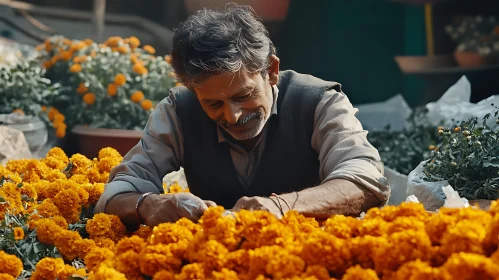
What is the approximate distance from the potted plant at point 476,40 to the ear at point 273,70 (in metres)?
3.98

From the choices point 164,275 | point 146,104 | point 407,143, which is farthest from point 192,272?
point 407,143

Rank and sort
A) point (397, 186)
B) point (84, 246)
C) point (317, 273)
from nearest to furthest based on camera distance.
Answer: point (317, 273) < point (84, 246) < point (397, 186)

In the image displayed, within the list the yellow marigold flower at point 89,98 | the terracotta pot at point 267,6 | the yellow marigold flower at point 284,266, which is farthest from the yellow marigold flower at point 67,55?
the yellow marigold flower at point 284,266

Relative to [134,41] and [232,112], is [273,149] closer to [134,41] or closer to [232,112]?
[232,112]

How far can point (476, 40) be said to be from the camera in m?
6.85

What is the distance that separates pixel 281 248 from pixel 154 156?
141cm

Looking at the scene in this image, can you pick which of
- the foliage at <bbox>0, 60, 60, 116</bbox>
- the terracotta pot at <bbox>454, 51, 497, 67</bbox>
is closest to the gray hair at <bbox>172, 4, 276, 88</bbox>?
the foliage at <bbox>0, 60, 60, 116</bbox>

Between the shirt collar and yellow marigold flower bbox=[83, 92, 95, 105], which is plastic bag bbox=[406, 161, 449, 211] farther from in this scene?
yellow marigold flower bbox=[83, 92, 95, 105]

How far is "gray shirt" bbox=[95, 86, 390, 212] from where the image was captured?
303 centimetres

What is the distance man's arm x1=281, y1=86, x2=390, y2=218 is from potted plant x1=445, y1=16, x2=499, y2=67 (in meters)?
3.83

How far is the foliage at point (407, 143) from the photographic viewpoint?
559 cm

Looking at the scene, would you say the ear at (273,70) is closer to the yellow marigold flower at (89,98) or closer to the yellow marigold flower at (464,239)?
the yellow marigold flower at (464,239)

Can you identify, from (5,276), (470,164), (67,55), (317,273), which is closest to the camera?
(317,273)

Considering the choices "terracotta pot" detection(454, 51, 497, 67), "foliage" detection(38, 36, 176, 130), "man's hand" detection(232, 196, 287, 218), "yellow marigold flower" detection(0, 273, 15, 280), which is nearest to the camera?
"yellow marigold flower" detection(0, 273, 15, 280)
